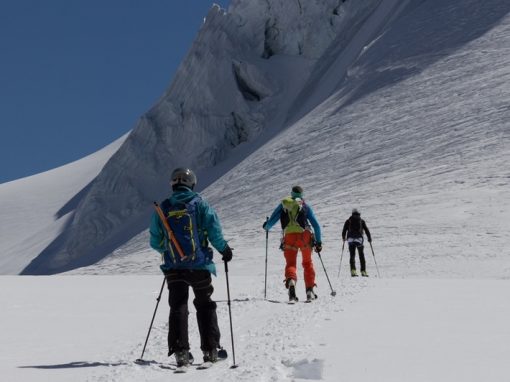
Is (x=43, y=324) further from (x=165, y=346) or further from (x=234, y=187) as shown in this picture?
(x=234, y=187)

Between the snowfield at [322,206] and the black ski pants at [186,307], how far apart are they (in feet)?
1.09

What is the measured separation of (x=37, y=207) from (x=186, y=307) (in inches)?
3186

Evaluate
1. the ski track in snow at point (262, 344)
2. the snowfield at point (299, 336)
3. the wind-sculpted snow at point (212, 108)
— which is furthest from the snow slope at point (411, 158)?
the wind-sculpted snow at point (212, 108)

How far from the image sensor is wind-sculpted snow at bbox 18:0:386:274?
65500mm

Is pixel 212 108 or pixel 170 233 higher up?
pixel 212 108

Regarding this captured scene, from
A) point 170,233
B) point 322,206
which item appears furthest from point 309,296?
point 322,206

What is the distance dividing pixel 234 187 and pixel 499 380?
122ft

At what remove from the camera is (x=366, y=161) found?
35094 mm

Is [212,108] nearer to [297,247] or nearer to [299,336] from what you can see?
[297,247]

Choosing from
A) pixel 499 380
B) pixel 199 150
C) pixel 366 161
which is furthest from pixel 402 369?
pixel 199 150

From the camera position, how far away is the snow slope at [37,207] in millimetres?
70500

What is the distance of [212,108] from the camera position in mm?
71000

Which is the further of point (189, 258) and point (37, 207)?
point (37, 207)

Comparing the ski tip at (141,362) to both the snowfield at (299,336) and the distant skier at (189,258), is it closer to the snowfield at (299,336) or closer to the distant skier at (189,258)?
the snowfield at (299,336)
